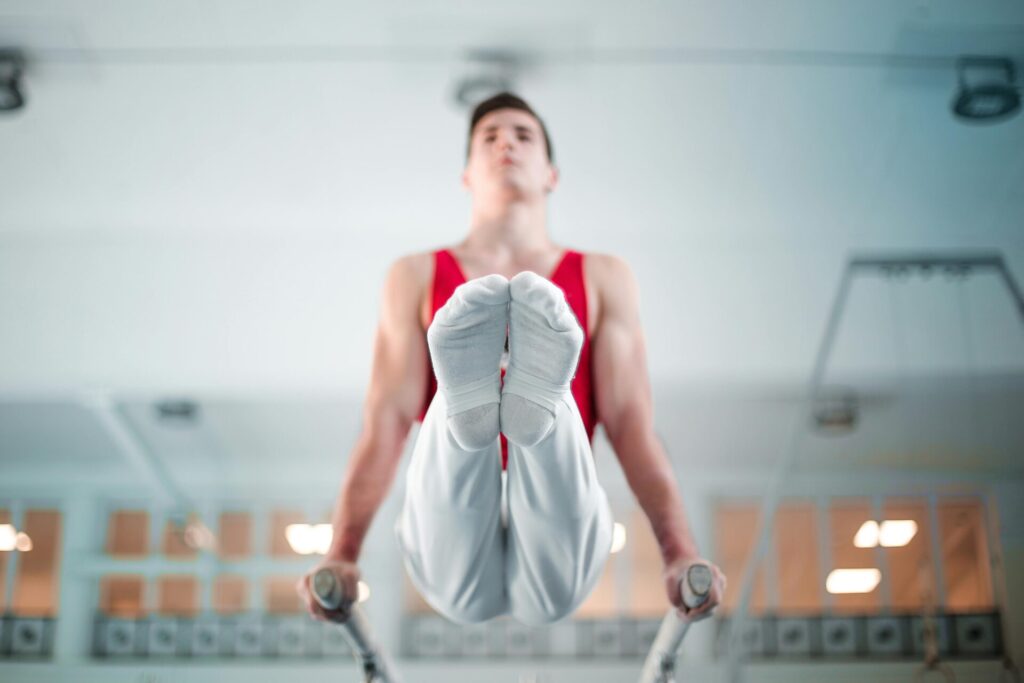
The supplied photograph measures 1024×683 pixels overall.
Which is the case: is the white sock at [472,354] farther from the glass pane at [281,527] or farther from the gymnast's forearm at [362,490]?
the glass pane at [281,527]

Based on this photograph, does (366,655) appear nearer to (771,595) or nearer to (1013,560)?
(1013,560)

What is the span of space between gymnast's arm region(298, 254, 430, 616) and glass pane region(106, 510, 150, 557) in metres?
2.67

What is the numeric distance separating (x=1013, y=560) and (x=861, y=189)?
1416 mm

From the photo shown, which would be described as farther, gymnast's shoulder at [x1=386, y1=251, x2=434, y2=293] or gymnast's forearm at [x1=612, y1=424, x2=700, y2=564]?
gymnast's shoulder at [x1=386, y1=251, x2=434, y2=293]

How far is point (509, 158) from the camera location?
77.7 inches

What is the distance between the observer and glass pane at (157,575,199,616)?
4230mm

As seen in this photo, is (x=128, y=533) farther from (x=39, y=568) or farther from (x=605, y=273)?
(x=605, y=273)

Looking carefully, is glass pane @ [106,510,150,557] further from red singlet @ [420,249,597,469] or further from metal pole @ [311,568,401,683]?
red singlet @ [420,249,597,469]

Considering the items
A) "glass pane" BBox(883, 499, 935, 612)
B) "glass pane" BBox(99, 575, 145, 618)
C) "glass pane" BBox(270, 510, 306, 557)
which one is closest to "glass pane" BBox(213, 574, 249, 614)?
"glass pane" BBox(270, 510, 306, 557)

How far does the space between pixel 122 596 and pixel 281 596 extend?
676 millimetres

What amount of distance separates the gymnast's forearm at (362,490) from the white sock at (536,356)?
0.52 m

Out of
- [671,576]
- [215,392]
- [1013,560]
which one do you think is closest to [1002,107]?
[1013,560]

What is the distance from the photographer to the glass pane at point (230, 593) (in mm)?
4227

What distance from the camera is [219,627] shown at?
4.04 metres
